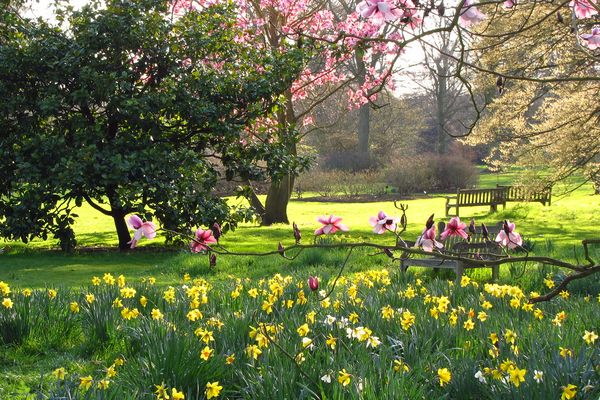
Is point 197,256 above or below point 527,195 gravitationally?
below

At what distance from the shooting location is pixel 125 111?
10.8 meters

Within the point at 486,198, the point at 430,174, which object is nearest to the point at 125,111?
the point at 486,198

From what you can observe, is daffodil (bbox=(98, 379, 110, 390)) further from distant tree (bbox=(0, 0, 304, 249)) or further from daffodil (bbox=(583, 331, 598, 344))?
distant tree (bbox=(0, 0, 304, 249))

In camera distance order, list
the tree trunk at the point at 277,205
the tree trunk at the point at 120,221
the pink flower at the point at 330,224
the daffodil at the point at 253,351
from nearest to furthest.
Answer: the pink flower at the point at 330,224
the daffodil at the point at 253,351
the tree trunk at the point at 120,221
the tree trunk at the point at 277,205

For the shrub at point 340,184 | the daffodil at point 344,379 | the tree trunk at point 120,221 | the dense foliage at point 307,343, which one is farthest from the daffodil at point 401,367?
the shrub at point 340,184

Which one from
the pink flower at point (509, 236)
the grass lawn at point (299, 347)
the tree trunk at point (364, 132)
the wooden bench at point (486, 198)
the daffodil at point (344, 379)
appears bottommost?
the grass lawn at point (299, 347)

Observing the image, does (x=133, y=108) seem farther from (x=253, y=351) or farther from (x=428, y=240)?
(x=428, y=240)

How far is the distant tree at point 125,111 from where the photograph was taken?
10.6 metres

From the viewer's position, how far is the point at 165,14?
1177cm

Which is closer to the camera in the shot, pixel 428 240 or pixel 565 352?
pixel 428 240

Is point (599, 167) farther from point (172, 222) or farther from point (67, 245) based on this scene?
point (67, 245)

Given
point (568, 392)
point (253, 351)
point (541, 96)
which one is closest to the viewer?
point (568, 392)

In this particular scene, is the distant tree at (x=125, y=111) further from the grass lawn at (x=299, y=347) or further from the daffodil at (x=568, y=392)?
the daffodil at (x=568, y=392)

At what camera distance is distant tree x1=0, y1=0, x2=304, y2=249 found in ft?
34.9
